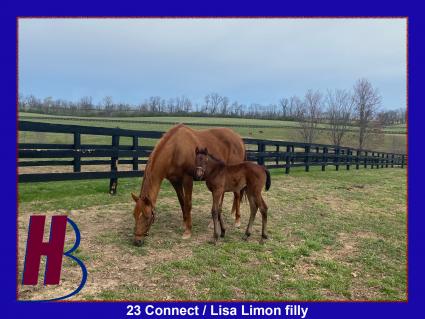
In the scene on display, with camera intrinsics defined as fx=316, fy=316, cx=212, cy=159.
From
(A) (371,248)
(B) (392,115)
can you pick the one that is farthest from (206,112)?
(A) (371,248)

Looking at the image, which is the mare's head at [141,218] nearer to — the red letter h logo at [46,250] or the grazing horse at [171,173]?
the grazing horse at [171,173]

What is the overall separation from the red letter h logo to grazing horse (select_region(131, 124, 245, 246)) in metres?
1.29

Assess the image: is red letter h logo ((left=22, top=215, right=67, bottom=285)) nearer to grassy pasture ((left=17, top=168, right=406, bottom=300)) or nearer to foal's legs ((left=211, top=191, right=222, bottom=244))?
grassy pasture ((left=17, top=168, right=406, bottom=300))

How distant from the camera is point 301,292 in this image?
12.0ft

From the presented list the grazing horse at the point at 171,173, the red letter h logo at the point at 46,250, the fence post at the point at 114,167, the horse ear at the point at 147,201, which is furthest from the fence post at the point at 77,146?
the red letter h logo at the point at 46,250

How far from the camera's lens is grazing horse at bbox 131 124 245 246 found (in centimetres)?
479

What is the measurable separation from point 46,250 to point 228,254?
7.88ft

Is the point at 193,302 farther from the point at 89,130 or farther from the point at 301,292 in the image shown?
the point at 89,130

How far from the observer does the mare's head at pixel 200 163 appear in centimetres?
502

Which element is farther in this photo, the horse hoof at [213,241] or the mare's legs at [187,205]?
the mare's legs at [187,205]

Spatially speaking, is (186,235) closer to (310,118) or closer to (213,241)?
(213,241)

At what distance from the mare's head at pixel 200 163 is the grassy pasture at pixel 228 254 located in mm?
1116

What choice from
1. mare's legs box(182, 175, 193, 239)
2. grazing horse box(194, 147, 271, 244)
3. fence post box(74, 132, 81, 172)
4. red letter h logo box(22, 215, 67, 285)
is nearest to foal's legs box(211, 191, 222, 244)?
grazing horse box(194, 147, 271, 244)

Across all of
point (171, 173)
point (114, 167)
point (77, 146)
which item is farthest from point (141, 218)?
point (114, 167)
